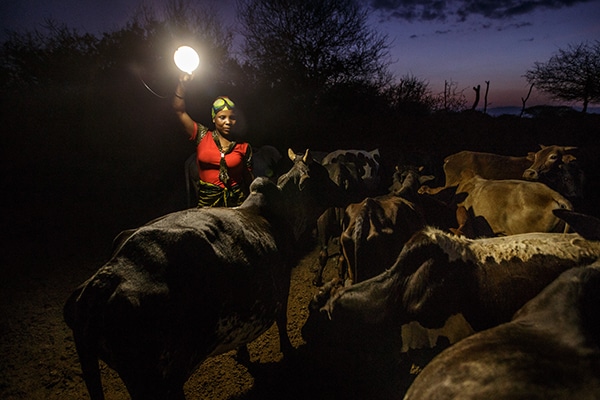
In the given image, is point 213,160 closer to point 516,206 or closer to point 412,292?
point 412,292

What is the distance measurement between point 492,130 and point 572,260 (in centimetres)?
1909

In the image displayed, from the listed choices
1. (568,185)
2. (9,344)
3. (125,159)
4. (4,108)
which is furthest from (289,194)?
(4,108)

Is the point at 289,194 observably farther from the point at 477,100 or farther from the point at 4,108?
the point at 477,100

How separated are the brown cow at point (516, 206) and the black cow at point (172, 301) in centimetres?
515

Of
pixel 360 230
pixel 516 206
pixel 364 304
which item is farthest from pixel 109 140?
pixel 516 206

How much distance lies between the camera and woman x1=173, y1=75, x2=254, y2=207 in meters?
3.60

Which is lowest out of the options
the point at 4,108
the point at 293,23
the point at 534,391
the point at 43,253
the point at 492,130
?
the point at 43,253

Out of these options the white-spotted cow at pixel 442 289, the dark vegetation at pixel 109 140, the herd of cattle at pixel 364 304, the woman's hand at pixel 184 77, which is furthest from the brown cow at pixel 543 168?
the woman's hand at pixel 184 77

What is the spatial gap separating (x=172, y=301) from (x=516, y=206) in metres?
6.13

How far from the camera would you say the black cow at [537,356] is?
114 centimetres

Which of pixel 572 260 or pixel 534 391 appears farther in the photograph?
pixel 572 260

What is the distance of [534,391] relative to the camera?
3.66ft

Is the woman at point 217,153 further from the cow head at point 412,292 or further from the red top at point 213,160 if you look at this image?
the cow head at point 412,292

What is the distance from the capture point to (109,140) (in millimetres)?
11172
